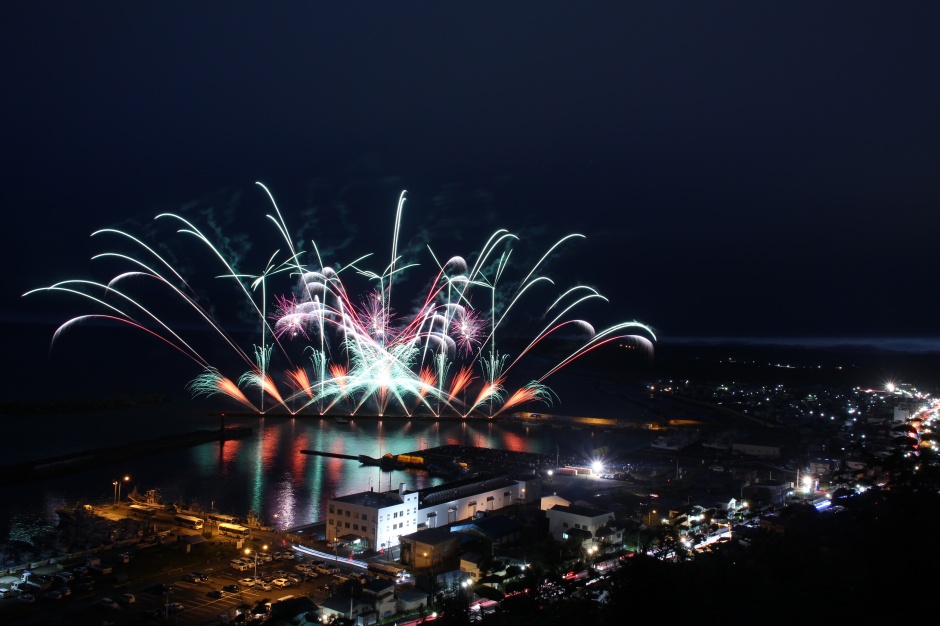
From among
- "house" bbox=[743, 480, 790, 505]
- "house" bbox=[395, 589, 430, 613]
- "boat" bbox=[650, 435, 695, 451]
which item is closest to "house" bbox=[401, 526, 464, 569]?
"house" bbox=[395, 589, 430, 613]

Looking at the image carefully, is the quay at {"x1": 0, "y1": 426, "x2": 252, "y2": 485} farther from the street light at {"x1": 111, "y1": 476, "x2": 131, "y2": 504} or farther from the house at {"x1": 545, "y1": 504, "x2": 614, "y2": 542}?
the house at {"x1": 545, "y1": 504, "x2": 614, "y2": 542}

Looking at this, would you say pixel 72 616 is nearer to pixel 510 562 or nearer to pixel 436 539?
pixel 436 539

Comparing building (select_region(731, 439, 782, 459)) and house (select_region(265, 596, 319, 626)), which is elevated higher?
house (select_region(265, 596, 319, 626))

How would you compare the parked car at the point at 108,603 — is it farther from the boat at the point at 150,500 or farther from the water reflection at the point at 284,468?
the boat at the point at 150,500

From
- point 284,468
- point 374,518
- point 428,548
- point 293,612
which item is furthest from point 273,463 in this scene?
point 293,612

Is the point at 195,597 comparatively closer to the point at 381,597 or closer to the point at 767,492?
the point at 381,597

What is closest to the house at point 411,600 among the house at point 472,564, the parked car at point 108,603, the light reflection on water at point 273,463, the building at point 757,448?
the house at point 472,564
